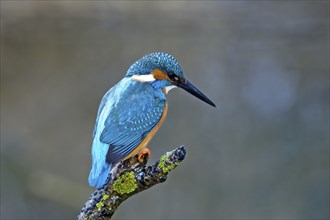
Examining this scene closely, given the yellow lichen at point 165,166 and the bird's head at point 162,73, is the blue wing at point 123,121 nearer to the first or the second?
the bird's head at point 162,73

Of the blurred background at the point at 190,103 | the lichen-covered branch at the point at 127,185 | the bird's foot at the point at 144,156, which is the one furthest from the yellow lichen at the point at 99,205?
the blurred background at the point at 190,103

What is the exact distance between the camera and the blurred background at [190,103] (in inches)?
147

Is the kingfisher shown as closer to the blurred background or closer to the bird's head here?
the bird's head

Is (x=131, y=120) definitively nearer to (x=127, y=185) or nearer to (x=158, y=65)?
(x=158, y=65)

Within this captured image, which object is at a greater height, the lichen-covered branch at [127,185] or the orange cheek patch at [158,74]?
the orange cheek patch at [158,74]

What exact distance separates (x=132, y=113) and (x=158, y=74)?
199 millimetres

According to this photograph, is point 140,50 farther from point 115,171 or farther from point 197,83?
point 115,171

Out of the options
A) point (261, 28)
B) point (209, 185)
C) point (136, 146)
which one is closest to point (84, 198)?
point (209, 185)

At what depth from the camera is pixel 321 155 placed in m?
3.79

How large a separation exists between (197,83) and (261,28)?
638 mm

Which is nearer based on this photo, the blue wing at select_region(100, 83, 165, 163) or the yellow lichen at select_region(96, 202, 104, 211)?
the yellow lichen at select_region(96, 202, 104, 211)

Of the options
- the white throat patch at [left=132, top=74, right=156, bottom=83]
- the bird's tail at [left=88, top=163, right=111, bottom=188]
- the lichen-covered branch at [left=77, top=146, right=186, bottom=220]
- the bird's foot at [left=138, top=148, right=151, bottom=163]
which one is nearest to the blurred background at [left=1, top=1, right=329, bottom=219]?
the white throat patch at [left=132, top=74, right=156, bottom=83]

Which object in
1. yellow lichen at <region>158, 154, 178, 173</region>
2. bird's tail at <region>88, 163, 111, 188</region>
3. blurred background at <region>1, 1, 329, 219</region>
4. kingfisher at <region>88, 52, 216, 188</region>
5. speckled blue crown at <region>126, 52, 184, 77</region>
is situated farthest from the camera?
blurred background at <region>1, 1, 329, 219</region>

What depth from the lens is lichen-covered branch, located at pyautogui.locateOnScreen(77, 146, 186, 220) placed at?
4.69 ft
